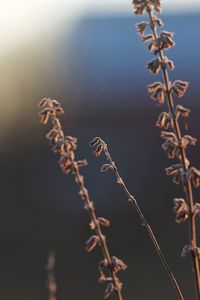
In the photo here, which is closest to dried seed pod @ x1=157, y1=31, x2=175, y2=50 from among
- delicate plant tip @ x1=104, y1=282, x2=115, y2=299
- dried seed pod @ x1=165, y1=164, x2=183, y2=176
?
dried seed pod @ x1=165, y1=164, x2=183, y2=176

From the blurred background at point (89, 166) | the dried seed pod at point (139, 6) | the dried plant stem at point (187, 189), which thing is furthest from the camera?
the blurred background at point (89, 166)

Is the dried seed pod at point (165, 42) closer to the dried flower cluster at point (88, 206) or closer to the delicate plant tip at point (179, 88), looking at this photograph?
the delicate plant tip at point (179, 88)

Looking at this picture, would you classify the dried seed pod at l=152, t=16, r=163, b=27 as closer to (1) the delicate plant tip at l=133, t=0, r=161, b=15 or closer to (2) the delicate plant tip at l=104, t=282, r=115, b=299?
(1) the delicate plant tip at l=133, t=0, r=161, b=15

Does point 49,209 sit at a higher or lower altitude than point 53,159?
lower

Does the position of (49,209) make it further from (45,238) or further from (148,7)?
(148,7)

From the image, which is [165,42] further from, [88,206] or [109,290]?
[109,290]

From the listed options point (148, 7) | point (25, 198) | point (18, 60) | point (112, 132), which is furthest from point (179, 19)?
point (148, 7)

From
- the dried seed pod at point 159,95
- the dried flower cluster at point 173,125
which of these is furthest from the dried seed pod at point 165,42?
the dried seed pod at point 159,95

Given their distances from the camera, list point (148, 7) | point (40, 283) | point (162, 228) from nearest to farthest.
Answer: point (148, 7) < point (40, 283) < point (162, 228)
